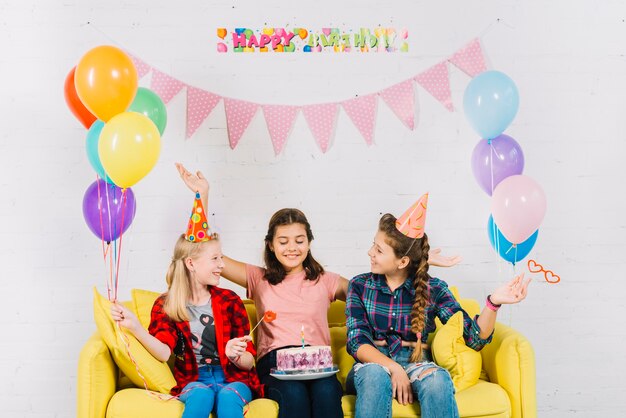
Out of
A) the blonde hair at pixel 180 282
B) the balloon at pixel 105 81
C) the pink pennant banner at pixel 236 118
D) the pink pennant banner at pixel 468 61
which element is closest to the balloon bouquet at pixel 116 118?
the balloon at pixel 105 81

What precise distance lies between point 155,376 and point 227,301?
1.27 feet

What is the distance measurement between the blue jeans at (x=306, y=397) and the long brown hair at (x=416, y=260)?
0.37 metres

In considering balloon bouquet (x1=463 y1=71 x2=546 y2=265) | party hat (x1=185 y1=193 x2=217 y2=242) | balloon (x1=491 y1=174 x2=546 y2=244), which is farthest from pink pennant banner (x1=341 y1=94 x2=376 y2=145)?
party hat (x1=185 y1=193 x2=217 y2=242)

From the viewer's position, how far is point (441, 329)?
3031mm

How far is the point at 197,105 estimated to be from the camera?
366 cm

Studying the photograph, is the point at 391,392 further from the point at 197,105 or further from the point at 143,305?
the point at 197,105

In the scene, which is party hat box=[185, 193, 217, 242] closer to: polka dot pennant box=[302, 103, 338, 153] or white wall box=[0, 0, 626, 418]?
white wall box=[0, 0, 626, 418]

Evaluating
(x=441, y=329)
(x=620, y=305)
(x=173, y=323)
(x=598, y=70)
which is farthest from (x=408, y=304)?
(x=598, y=70)

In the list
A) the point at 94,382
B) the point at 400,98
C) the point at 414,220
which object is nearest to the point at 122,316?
the point at 94,382

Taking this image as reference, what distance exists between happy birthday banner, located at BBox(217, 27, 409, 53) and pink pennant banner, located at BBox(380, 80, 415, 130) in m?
0.17

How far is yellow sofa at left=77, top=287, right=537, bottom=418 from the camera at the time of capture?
277cm

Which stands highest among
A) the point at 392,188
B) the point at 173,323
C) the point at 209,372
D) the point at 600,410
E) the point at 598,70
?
the point at 598,70

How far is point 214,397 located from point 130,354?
0.33 metres

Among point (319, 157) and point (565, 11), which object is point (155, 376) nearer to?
point (319, 157)
